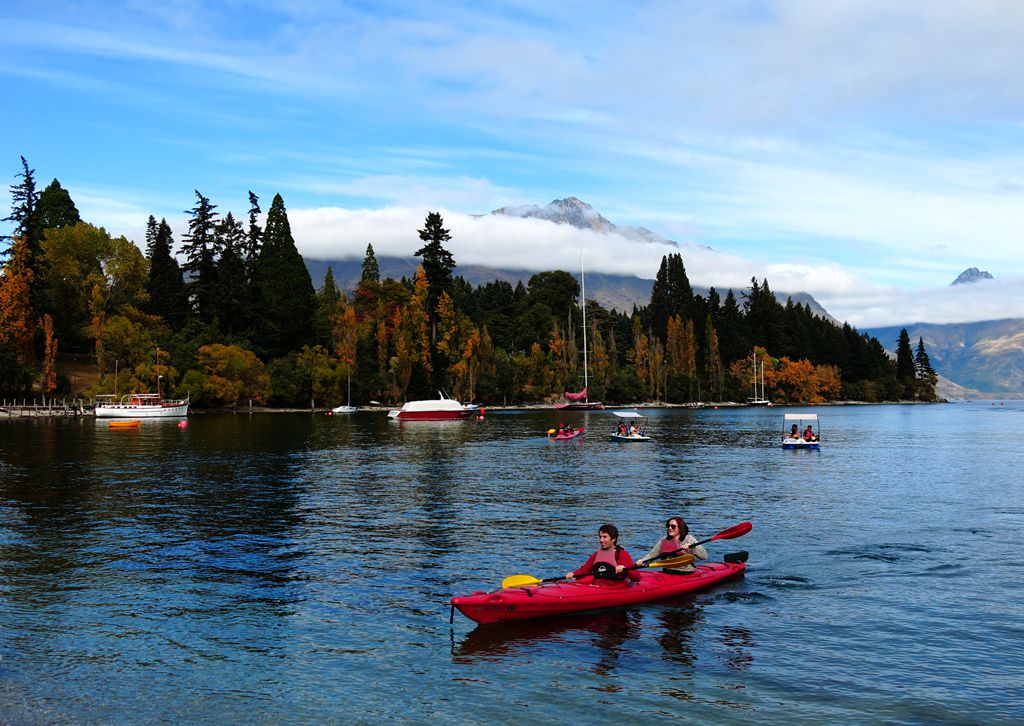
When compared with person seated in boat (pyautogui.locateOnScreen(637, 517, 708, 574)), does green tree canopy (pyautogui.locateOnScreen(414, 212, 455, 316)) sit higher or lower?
higher

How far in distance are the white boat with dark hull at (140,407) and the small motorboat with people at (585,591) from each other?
4365 inches

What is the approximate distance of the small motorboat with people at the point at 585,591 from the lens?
20188 millimetres

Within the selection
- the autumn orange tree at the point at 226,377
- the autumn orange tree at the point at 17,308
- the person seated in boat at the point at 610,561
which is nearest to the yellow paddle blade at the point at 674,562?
the person seated in boat at the point at 610,561

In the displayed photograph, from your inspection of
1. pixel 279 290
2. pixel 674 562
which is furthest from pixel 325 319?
pixel 674 562

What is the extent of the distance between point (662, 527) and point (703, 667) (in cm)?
1638

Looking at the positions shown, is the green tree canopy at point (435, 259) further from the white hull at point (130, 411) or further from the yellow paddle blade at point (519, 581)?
the yellow paddle blade at point (519, 581)

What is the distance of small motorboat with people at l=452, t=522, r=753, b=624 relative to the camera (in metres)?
20.2

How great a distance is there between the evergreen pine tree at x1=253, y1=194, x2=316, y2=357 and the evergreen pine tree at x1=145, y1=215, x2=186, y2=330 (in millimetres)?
14085

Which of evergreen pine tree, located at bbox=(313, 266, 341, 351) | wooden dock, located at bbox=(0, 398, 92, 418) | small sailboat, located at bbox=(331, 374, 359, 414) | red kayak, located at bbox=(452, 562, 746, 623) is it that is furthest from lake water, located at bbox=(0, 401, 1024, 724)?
evergreen pine tree, located at bbox=(313, 266, 341, 351)

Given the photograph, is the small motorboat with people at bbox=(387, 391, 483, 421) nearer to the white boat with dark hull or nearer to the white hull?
the white boat with dark hull

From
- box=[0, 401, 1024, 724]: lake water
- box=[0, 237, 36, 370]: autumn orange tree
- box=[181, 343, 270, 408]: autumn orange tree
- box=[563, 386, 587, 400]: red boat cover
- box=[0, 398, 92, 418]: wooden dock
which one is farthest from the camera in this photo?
box=[563, 386, 587, 400]: red boat cover

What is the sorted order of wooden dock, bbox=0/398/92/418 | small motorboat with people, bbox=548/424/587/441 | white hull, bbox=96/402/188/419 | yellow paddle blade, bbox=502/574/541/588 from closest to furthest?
yellow paddle blade, bbox=502/574/541/588 → small motorboat with people, bbox=548/424/587/441 → wooden dock, bbox=0/398/92/418 → white hull, bbox=96/402/188/419

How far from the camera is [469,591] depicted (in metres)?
23.8

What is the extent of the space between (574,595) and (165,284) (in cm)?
14816
